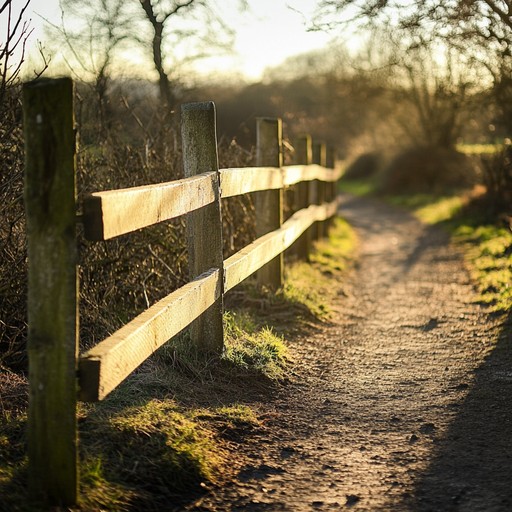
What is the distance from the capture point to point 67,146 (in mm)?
2809

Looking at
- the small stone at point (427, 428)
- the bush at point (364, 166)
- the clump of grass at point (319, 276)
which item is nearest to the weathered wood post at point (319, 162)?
the clump of grass at point (319, 276)

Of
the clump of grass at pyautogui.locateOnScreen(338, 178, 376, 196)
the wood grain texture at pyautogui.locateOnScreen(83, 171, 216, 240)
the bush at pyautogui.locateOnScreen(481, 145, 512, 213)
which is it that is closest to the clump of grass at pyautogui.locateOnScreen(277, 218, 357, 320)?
the bush at pyautogui.locateOnScreen(481, 145, 512, 213)

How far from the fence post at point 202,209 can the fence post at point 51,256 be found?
2.07m

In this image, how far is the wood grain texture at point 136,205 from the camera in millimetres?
2875

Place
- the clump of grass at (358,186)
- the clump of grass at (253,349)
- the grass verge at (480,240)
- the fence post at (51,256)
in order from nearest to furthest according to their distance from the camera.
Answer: the fence post at (51,256)
the clump of grass at (253,349)
the grass verge at (480,240)
the clump of grass at (358,186)

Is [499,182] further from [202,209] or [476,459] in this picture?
[476,459]

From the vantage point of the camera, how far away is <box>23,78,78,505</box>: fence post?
2787mm

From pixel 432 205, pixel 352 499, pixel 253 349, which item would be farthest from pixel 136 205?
pixel 432 205

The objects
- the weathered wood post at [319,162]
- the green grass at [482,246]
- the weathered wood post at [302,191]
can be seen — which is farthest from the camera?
the weathered wood post at [319,162]

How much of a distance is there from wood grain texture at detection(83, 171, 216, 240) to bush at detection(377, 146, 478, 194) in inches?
799

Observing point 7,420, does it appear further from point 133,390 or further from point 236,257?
point 236,257

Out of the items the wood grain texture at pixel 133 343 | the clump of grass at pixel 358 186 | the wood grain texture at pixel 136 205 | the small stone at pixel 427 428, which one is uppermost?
the wood grain texture at pixel 136 205

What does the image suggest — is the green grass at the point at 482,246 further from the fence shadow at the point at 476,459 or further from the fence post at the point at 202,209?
the fence post at the point at 202,209

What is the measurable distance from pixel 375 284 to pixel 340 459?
19.4 ft
